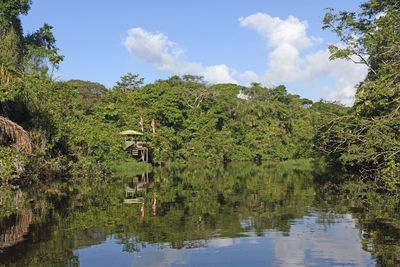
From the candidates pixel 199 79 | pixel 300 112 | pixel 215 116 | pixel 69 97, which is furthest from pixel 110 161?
pixel 300 112

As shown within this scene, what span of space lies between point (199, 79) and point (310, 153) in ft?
96.8

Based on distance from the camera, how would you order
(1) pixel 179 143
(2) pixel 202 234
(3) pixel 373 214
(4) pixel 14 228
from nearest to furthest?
(2) pixel 202 234
(4) pixel 14 228
(3) pixel 373 214
(1) pixel 179 143

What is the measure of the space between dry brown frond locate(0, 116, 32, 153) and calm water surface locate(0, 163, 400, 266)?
731cm

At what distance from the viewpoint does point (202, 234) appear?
8.16m

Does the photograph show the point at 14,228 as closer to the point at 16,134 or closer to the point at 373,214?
the point at 373,214

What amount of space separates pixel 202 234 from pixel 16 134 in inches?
546

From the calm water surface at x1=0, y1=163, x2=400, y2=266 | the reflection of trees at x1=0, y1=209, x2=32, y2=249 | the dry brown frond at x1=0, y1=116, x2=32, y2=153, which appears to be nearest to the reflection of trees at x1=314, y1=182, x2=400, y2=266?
the calm water surface at x1=0, y1=163, x2=400, y2=266

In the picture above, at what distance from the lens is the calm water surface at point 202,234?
20.7ft

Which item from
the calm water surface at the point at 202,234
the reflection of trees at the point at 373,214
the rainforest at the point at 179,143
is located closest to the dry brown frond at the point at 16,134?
the rainforest at the point at 179,143

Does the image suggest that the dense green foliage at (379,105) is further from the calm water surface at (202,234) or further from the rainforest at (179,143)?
the calm water surface at (202,234)

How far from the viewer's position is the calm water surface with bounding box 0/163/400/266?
6.31m

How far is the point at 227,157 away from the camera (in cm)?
6438

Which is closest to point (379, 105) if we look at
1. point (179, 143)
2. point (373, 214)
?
point (373, 214)

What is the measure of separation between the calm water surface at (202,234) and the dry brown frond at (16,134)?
7.31 meters
